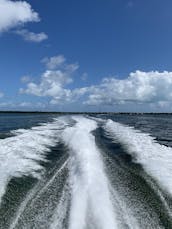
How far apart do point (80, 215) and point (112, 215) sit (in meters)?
0.73

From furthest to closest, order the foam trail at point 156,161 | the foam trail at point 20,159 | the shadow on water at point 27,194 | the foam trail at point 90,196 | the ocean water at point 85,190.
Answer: the foam trail at point 20,159 → the foam trail at point 156,161 → the shadow on water at point 27,194 → the ocean water at point 85,190 → the foam trail at point 90,196

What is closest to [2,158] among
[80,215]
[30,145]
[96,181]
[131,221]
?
[30,145]

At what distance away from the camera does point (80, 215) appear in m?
6.52

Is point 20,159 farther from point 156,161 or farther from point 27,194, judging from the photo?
point 156,161

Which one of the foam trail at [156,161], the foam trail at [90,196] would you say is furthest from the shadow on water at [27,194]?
the foam trail at [156,161]

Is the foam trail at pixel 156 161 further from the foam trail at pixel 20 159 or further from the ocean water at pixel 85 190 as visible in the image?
the foam trail at pixel 20 159

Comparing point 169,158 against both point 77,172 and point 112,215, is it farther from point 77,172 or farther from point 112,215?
point 112,215

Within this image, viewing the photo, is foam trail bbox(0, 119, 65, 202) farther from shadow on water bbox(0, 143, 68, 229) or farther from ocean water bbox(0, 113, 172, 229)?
shadow on water bbox(0, 143, 68, 229)

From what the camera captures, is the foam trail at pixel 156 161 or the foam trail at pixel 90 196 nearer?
the foam trail at pixel 90 196

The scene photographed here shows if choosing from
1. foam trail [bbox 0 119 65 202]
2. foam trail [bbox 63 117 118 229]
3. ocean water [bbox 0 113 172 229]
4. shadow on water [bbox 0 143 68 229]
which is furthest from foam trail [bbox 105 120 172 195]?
foam trail [bbox 0 119 65 202]

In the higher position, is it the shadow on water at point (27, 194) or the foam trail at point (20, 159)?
the foam trail at point (20, 159)

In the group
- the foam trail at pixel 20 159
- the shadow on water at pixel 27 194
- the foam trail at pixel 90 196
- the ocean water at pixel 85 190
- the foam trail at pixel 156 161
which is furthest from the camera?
the foam trail at pixel 20 159

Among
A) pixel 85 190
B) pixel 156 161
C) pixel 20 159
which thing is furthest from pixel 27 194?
pixel 156 161

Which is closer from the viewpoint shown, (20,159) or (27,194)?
(27,194)
